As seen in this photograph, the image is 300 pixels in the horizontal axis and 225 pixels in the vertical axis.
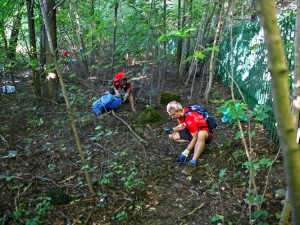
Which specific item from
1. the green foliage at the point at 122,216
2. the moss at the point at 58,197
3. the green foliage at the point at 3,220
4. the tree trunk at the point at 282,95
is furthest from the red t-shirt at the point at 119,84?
the tree trunk at the point at 282,95

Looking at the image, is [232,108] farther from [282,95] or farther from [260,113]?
[282,95]

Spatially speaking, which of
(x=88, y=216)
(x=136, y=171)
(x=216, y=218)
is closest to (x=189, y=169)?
(x=136, y=171)

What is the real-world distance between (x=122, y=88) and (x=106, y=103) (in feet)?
2.23

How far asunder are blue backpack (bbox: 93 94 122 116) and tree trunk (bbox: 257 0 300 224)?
570 cm

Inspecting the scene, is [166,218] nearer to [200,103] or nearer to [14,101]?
→ [200,103]

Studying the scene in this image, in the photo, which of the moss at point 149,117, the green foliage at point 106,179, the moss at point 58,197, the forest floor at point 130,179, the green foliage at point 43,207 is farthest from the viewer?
the moss at point 149,117

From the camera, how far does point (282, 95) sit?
0.81m

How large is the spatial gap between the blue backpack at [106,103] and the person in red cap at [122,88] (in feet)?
0.62

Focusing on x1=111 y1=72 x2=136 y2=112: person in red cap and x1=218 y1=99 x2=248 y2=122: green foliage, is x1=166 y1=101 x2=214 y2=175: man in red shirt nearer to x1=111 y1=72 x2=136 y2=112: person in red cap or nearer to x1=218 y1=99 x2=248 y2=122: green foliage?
x1=218 y1=99 x2=248 y2=122: green foliage

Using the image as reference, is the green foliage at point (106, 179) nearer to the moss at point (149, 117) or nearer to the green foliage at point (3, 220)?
the green foliage at point (3, 220)

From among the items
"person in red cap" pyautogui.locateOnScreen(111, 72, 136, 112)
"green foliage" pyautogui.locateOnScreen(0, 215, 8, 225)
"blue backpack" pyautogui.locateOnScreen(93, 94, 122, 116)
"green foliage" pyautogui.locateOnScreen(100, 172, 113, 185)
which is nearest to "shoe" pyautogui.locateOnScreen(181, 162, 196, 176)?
"green foliage" pyautogui.locateOnScreen(100, 172, 113, 185)

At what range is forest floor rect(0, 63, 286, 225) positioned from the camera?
3223 millimetres

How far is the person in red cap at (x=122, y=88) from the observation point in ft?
21.8

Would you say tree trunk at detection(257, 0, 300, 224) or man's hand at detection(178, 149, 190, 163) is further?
man's hand at detection(178, 149, 190, 163)
